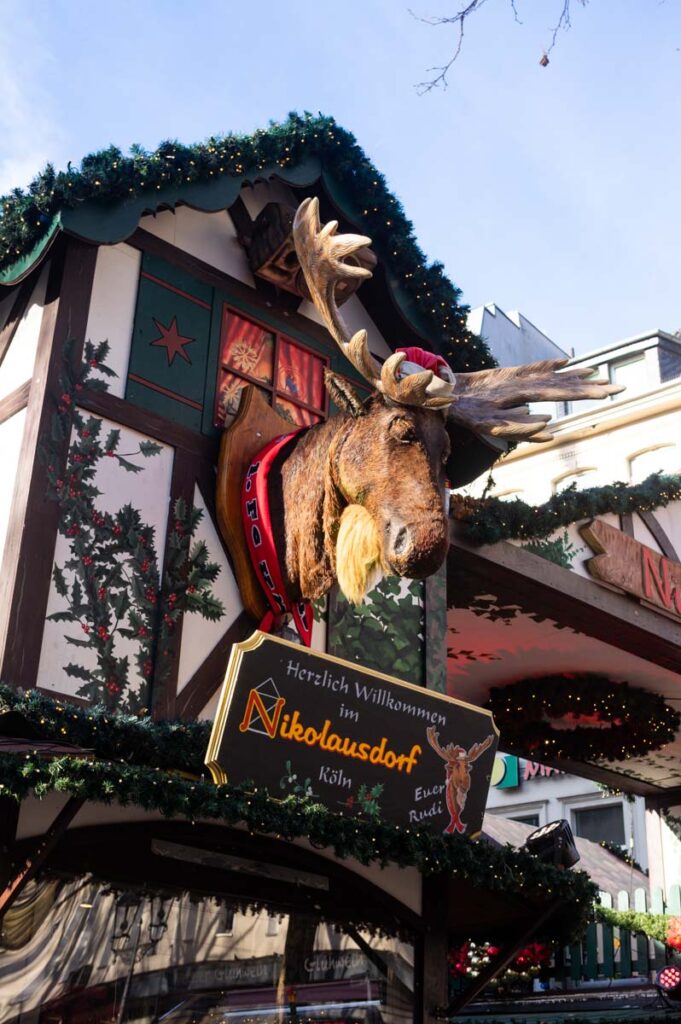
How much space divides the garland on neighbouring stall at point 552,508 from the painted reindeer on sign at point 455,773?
9.03 feet

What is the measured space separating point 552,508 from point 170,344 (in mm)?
4213

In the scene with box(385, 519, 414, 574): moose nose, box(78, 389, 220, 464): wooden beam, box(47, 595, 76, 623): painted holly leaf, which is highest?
box(78, 389, 220, 464): wooden beam

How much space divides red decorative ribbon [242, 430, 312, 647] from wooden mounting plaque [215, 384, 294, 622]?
4cm

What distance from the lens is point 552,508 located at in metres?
10.3

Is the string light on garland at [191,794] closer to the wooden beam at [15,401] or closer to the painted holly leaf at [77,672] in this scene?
the painted holly leaf at [77,672]

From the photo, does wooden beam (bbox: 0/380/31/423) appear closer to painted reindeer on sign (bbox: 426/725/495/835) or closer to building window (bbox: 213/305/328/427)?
building window (bbox: 213/305/328/427)

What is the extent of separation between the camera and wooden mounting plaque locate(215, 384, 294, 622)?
718 cm

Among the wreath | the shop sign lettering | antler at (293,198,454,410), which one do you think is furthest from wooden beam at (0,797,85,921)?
the wreath

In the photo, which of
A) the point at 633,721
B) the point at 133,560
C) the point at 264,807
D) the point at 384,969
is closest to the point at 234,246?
the point at 133,560

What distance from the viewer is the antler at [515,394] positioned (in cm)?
698

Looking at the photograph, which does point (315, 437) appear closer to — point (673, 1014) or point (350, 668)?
point (350, 668)

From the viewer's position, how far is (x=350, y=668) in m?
6.42

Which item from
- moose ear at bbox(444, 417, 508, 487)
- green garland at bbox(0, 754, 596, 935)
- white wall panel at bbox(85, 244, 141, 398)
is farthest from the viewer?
moose ear at bbox(444, 417, 508, 487)

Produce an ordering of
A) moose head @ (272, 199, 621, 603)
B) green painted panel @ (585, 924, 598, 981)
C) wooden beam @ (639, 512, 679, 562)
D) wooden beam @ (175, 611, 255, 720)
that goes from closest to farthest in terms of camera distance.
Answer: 1. moose head @ (272, 199, 621, 603)
2. wooden beam @ (175, 611, 255, 720)
3. wooden beam @ (639, 512, 679, 562)
4. green painted panel @ (585, 924, 598, 981)
